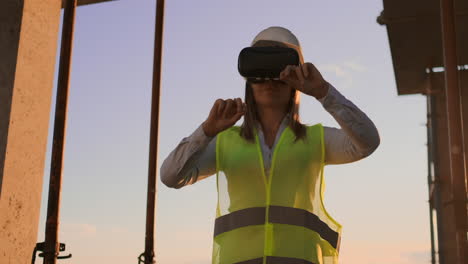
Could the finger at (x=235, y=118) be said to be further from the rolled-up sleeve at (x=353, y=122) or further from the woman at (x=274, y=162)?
the rolled-up sleeve at (x=353, y=122)

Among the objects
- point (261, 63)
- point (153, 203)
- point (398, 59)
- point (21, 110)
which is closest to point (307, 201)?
point (261, 63)

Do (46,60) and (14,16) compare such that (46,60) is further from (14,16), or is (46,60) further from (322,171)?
(322,171)

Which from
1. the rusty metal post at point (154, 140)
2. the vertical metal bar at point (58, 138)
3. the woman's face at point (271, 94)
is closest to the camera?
the woman's face at point (271, 94)

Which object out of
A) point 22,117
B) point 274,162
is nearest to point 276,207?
point 274,162

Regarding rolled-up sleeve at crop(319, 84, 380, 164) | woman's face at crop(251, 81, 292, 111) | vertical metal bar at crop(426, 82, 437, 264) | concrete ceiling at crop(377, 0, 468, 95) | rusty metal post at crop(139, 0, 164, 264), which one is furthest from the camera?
vertical metal bar at crop(426, 82, 437, 264)

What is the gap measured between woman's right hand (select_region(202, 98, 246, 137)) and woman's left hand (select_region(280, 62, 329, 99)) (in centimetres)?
19

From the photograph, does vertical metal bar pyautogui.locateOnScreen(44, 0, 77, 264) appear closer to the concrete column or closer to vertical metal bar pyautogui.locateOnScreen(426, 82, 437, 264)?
the concrete column

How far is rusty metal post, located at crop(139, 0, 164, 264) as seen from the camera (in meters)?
3.44

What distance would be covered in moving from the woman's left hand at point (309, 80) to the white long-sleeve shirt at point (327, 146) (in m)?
0.03

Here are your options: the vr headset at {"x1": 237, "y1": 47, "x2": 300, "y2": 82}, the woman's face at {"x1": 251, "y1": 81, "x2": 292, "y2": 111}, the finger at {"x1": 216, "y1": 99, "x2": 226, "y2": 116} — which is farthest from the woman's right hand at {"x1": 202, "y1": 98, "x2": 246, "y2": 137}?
the woman's face at {"x1": 251, "y1": 81, "x2": 292, "y2": 111}

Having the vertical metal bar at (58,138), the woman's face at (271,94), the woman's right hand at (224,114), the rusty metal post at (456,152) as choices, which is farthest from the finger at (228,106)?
the vertical metal bar at (58,138)

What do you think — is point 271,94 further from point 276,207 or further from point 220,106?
point 276,207

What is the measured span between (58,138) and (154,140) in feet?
1.91

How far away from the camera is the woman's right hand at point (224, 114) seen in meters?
2.15
